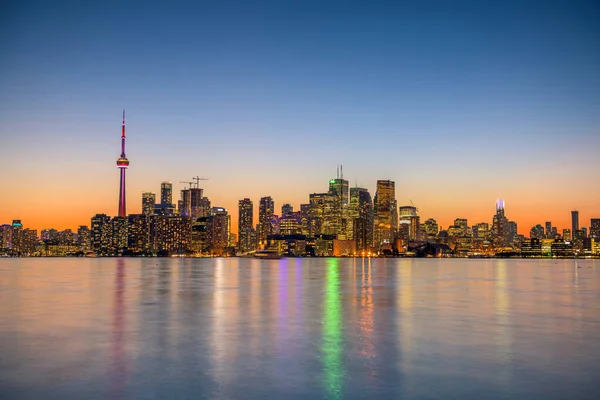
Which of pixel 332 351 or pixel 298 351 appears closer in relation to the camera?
pixel 332 351

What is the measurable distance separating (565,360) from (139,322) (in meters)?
25.1

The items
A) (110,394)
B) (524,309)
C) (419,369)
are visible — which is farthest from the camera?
(524,309)

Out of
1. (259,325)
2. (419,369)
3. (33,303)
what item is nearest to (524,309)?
(259,325)

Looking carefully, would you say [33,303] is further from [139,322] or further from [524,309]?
[524,309]

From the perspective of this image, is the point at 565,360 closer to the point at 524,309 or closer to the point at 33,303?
the point at 524,309

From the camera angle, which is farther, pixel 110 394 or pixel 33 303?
pixel 33 303

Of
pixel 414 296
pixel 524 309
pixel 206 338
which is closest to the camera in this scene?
pixel 206 338

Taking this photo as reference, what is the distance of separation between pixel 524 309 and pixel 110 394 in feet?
122

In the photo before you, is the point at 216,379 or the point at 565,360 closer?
the point at 216,379

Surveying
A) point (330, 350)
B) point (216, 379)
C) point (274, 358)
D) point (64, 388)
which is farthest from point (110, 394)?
point (330, 350)

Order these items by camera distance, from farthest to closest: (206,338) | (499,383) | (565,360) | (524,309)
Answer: (524,309)
(206,338)
(565,360)
(499,383)

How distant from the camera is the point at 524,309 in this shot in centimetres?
4575

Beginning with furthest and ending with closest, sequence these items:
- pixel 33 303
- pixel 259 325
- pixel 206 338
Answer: pixel 33 303, pixel 259 325, pixel 206 338

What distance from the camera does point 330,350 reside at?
26.3 metres
